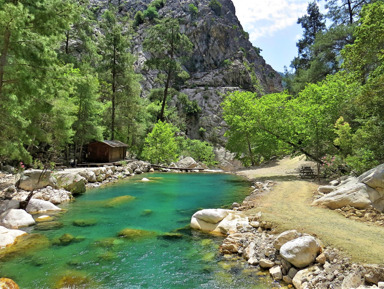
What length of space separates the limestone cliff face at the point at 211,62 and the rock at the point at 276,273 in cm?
4556

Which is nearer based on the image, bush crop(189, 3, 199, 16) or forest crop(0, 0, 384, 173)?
forest crop(0, 0, 384, 173)

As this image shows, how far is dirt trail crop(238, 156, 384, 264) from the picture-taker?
5.89m

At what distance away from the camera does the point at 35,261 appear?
6566 mm

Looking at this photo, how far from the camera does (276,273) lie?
5.87 metres

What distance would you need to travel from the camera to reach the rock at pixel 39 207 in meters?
10.8

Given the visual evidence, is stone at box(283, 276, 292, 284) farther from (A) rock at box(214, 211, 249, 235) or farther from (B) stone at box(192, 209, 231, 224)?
(B) stone at box(192, 209, 231, 224)

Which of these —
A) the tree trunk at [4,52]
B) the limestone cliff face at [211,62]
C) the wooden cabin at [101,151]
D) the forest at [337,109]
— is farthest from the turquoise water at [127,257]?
the limestone cliff face at [211,62]

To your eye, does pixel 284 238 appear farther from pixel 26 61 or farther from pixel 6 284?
pixel 26 61

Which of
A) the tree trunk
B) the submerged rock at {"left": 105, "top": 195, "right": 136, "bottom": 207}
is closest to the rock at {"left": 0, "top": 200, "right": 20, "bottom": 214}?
the submerged rock at {"left": 105, "top": 195, "right": 136, "bottom": 207}

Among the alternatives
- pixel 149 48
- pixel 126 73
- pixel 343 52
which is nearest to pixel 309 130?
pixel 343 52

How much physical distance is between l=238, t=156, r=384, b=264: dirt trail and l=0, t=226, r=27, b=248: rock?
27.0ft

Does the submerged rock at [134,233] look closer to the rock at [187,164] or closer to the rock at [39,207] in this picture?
the rock at [39,207]

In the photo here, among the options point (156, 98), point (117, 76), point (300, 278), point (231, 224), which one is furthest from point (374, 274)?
point (156, 98)

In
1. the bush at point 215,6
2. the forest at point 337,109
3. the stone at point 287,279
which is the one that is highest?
the bush at point 215,6
